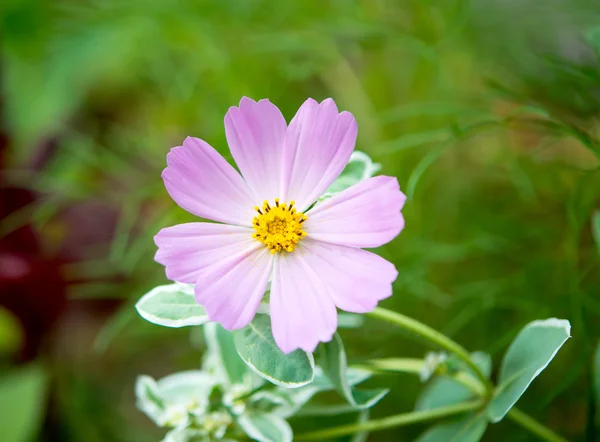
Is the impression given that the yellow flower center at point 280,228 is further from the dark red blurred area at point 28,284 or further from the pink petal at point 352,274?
the dark red blurred area at point 28,284

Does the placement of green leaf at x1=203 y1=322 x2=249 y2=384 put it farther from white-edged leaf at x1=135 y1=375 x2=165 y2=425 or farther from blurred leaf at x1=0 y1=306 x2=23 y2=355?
blurred leaf at x1=0 y1=306 x2=23 y2=355

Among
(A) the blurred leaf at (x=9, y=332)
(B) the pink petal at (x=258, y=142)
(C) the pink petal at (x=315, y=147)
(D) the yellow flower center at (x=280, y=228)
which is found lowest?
(D) the yellow flower center at (x=280, y=228)

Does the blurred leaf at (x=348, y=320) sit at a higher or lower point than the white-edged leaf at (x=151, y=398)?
lower

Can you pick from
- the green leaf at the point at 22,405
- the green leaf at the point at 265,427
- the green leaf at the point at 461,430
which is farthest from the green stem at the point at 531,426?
the green leaf at the point at 22,405

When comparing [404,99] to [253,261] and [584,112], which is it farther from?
[253,261]

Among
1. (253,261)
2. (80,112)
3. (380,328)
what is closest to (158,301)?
(253,261)

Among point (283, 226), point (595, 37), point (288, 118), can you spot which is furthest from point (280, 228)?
point (288, 118)
